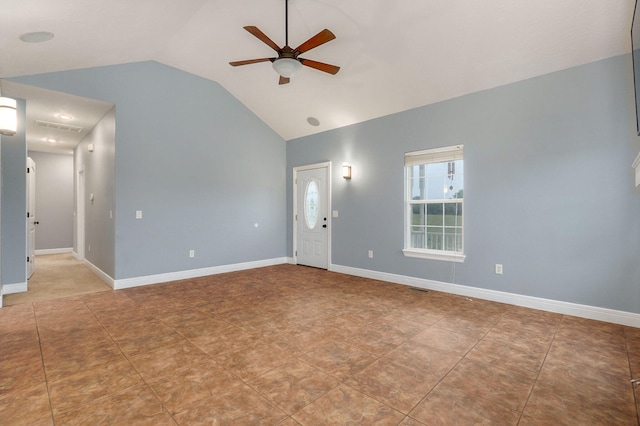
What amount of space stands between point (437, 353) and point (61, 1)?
438 centimetres

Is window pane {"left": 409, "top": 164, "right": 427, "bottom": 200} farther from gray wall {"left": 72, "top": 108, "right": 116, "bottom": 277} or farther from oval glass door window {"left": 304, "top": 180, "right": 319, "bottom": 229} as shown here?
gray wall {"left": 72, "top": 108, "right": 116, "bottom": 277}

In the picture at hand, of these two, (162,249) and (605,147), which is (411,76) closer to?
(605,147)

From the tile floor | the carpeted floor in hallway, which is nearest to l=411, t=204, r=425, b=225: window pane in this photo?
the tile floor

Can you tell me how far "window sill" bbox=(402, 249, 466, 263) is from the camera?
166 inches

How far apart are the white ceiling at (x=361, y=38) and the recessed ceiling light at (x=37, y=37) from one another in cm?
6

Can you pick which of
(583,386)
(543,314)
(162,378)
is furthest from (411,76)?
(162,378)

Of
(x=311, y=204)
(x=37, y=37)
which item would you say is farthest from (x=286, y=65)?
(x=311, y=204)

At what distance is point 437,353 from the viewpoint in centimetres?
252

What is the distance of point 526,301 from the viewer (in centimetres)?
367

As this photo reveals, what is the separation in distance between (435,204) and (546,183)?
4.59 feet

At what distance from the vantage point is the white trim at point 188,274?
461 cm

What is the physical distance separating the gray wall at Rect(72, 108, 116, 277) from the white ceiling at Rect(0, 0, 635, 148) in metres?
1.32

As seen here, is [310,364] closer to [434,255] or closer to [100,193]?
[434,255]

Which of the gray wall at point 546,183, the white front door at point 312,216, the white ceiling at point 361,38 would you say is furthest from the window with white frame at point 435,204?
the white front door at point 312,216
